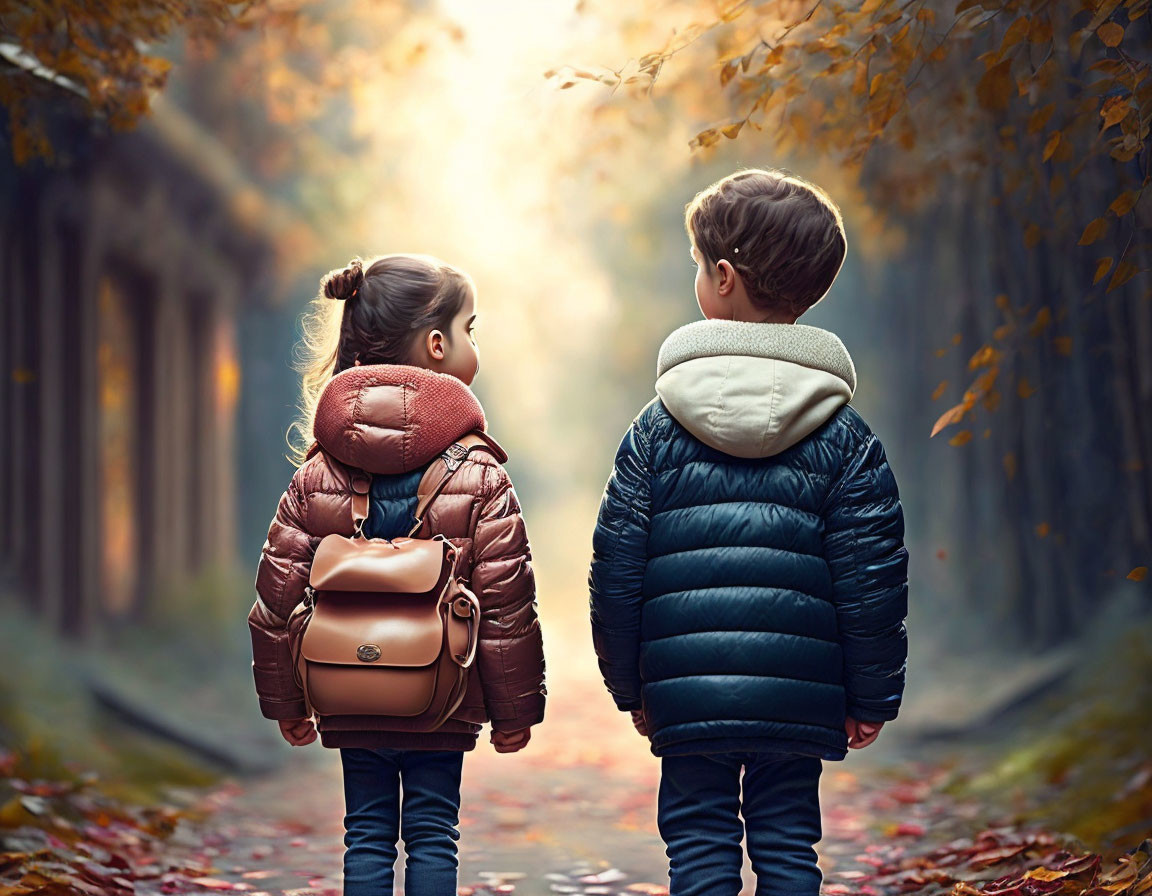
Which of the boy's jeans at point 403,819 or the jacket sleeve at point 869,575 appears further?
the boy's jeans at point 403,819

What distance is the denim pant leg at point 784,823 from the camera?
3074 millimetres

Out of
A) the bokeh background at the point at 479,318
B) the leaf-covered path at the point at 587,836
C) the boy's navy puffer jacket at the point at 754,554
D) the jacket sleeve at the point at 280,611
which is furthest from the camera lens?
the bokeh background at the point at 479,318

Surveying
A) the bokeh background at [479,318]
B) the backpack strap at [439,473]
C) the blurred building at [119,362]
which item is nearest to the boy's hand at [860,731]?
the backpack strap at [439,473]

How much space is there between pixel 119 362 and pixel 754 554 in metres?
7.44

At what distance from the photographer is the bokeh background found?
15.7ft

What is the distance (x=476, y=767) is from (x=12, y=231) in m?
4.07

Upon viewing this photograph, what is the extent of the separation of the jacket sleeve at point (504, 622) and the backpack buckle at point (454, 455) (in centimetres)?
12

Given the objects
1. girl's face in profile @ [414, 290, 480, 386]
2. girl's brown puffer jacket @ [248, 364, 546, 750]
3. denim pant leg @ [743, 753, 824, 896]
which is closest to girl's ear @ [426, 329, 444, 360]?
girl's face in profile @ [414, 290, 480, 386]

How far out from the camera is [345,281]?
341 cm

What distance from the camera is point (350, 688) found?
3102 millimetres

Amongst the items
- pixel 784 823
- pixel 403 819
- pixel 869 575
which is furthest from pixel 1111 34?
pixel 403 819

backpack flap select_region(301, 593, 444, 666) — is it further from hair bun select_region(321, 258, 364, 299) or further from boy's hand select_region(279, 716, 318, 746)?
A: hair bun select_region(321, 258, 364, 299)

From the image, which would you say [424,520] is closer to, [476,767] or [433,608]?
[433,608]

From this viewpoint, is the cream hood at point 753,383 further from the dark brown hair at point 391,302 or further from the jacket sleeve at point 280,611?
the jacket sleeve at point 280,611
